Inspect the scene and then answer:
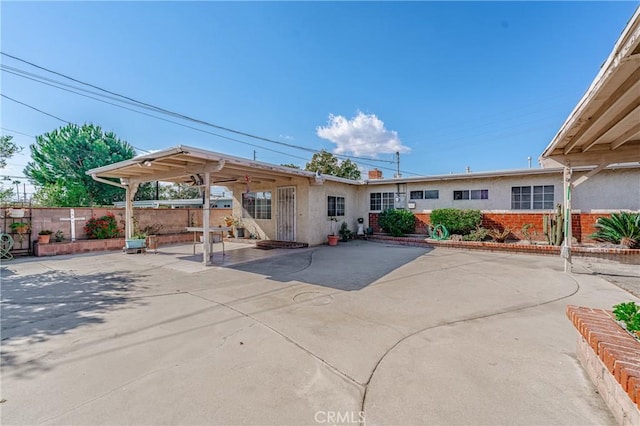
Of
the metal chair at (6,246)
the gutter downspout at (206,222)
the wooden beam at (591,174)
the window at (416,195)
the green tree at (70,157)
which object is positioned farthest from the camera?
the green tree at (70,157)

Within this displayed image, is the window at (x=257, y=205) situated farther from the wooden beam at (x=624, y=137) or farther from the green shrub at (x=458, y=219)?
the wooden beam at (x=624, y=137)

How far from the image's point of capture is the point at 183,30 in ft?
32.8

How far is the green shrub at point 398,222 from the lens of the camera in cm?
1231

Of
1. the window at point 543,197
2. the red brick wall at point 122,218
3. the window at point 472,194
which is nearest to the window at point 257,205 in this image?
the red brick wall at point 122,218

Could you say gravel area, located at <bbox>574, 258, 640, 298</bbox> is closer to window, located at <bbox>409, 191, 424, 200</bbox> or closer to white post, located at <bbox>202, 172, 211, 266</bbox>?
window, located at <bbox>409, 191, 424, 200</bbox>

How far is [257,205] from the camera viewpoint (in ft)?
40.5

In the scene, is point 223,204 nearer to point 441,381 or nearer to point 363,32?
point 363,32

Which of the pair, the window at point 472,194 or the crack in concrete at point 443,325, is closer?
the crack in concrete at point 443,325

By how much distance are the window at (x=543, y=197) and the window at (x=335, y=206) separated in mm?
7653

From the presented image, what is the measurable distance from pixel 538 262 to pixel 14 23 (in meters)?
15.8

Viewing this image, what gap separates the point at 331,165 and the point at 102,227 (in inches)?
835

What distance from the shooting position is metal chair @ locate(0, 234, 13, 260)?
27.0 ft

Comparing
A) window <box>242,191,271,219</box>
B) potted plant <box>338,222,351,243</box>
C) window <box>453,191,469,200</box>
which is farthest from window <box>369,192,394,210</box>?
window <box>242,191,271,219</box>

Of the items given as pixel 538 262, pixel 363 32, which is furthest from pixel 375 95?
pixel 538 262
